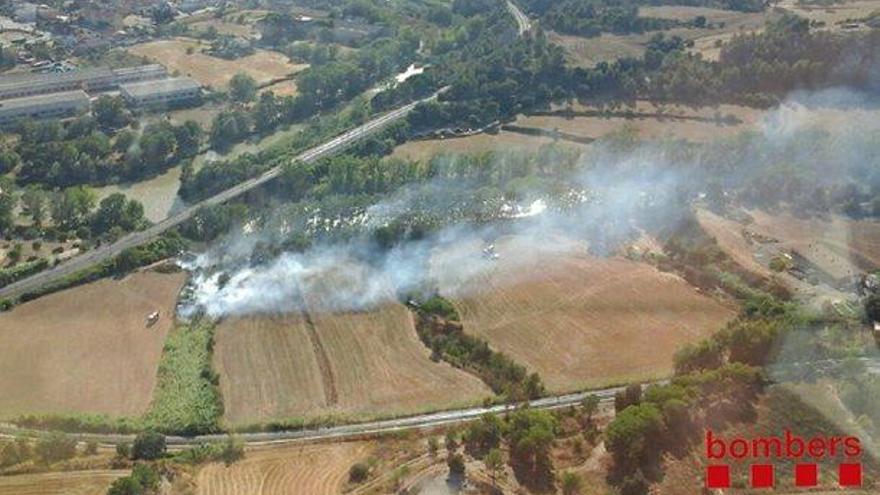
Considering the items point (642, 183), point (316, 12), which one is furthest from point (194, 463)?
point (316, 12)

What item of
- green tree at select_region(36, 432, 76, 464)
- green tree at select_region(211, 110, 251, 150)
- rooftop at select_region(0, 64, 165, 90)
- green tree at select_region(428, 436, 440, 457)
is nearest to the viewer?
green tree at select_region(36, 432, 76, 464)

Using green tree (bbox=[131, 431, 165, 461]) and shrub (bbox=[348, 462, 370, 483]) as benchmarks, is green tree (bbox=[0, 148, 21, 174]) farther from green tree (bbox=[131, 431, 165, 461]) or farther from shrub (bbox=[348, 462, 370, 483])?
shrub (bbox=[348, 462, 370, 483])

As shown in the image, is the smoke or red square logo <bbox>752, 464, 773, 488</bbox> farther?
the smoke

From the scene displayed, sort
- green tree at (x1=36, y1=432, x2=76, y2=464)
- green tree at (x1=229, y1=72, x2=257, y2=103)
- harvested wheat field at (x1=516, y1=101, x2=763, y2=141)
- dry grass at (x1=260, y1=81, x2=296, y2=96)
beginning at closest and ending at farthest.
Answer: green tree at (x1=36, y1=432, x2=76, y2=464) → harvested wheat field at (x1=516, y1=101, x2=763, y2=141) → green tree at (x1=229, y1=72, x2=257, y2=103) → dry grass at (x1=260, y1=81, x2=296, y2=96)

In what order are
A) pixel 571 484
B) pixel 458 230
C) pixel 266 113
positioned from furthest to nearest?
pixel 266 113
pixel 458 230
pixel 571 484

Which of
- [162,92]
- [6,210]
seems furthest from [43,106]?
[6,210]

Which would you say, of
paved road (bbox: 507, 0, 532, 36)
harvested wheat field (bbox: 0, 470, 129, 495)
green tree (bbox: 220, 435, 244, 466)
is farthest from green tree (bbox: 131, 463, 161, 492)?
paved road (bbox: 507, 0, 532, 36)

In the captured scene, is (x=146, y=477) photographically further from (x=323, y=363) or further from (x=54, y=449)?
(x=323, y=363)

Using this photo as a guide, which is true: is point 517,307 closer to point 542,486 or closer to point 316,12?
point 542,486

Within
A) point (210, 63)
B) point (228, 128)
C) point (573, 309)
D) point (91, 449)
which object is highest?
point (573, 309)
